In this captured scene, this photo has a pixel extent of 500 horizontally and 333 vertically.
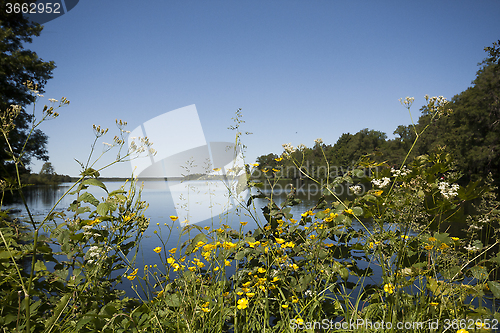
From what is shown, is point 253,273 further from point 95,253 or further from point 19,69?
point 19,69

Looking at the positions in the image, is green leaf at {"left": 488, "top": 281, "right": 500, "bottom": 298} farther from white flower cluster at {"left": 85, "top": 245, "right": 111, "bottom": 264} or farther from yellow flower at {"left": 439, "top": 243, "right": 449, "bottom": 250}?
white flower cluster at {"left": 85, "top": 245, "right": 111, "bottom": 264}

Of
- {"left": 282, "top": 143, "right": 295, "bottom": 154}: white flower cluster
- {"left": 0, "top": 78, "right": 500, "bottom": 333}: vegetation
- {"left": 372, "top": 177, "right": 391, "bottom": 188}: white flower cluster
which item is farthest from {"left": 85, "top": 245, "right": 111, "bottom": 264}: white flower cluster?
{"left": 372, "top": 177, "right": 391, "bottom": 188}: white flower cluster

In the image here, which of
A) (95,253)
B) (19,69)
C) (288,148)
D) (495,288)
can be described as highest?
(19,69)

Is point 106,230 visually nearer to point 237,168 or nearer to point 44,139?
point 237,168

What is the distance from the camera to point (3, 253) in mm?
1109

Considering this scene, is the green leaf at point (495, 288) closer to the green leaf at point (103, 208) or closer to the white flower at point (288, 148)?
the white flower at point (288, 148)

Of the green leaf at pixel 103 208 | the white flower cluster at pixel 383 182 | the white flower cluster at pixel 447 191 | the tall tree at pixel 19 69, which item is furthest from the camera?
the tall tree at pixel 19 69

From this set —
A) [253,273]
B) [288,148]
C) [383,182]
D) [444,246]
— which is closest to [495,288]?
[444,246]

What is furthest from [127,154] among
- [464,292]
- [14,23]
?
[14,23]

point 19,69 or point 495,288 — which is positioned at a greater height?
point 19,69

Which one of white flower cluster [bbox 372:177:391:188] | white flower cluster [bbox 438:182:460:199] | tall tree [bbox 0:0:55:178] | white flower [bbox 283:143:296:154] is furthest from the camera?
tall tree [bbox 0:0:55:178]

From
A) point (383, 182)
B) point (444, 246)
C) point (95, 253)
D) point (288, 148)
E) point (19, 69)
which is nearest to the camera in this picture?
point (95, 253)

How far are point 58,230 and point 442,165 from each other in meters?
2.40

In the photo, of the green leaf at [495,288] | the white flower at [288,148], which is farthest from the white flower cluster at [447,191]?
the white flower at [288,148]
